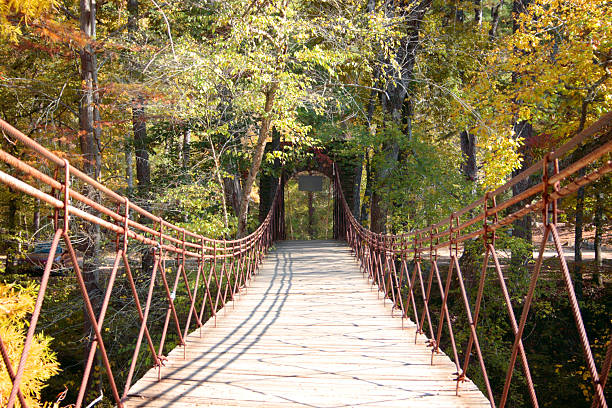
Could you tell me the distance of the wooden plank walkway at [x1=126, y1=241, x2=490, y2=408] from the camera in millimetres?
2904

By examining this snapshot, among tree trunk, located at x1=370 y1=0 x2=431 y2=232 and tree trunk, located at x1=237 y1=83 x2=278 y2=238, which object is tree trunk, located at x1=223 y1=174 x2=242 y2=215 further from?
tree trunk, located at x1=370 y1=0 x2=431 y2=232

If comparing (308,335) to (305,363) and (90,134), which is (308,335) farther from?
(90,134)

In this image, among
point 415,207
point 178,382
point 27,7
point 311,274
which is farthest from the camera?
point 415,207

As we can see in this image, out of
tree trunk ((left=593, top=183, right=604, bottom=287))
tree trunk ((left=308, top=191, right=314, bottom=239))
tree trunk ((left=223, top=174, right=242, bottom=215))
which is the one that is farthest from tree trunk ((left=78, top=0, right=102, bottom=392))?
tree trunk ((left=308, top=191, right=314, bottom=239))

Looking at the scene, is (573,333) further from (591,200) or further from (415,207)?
(415,207)

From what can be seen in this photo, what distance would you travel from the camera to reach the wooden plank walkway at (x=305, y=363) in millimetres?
2904

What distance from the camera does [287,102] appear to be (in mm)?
8250

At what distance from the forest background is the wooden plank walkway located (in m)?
3.32

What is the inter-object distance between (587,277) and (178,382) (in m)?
13.8

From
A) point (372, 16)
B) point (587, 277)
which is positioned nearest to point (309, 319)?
point (372, 16)

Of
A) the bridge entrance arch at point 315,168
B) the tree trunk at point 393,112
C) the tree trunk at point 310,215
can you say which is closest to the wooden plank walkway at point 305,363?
the tree trunk at point 393,112

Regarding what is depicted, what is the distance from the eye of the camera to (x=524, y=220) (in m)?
11.3

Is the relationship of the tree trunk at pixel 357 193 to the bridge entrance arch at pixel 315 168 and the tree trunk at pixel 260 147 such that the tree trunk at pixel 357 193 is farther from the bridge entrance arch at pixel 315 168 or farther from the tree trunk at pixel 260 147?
the tree trunk at pixel 260 147

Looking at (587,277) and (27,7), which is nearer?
(27,7)
